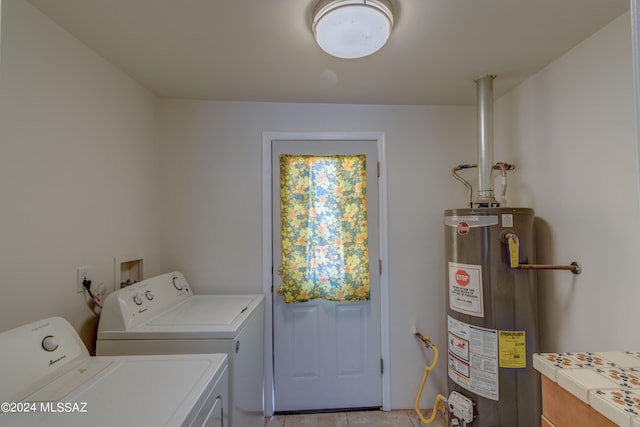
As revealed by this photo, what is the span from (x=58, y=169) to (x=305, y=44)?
1295 millimetres

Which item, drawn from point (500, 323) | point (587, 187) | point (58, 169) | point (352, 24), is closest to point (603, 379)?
point (500, 323)

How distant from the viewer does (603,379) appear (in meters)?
0.81

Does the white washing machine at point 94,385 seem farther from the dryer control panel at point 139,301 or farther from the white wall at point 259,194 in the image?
the white wall at point 259,194

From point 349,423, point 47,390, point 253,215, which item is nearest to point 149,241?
point 253,215

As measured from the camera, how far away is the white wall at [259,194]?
2.04m

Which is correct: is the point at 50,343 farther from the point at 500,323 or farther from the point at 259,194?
the point at 500,323

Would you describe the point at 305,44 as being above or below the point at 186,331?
above

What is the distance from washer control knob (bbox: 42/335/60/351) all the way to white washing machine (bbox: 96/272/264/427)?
272 millimetres

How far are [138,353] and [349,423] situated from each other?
147 cm

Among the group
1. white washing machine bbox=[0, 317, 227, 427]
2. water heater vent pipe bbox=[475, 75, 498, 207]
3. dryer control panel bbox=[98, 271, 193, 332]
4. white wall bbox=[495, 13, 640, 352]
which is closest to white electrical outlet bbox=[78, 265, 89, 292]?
dryer control panel bbox=[98, 271, 193, 332]

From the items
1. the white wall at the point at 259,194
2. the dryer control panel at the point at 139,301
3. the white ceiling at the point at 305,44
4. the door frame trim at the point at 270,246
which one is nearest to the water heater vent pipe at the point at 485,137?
the white ceiling at the point at 305,44

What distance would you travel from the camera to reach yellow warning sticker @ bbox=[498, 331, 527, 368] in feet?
4.74

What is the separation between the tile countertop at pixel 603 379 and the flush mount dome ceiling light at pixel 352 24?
1362 millimetres

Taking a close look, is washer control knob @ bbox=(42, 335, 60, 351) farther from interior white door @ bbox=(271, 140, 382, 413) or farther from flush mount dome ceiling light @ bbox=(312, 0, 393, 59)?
flush mount dome ceiling light @ bbox=(312, 0, 393, 59)
